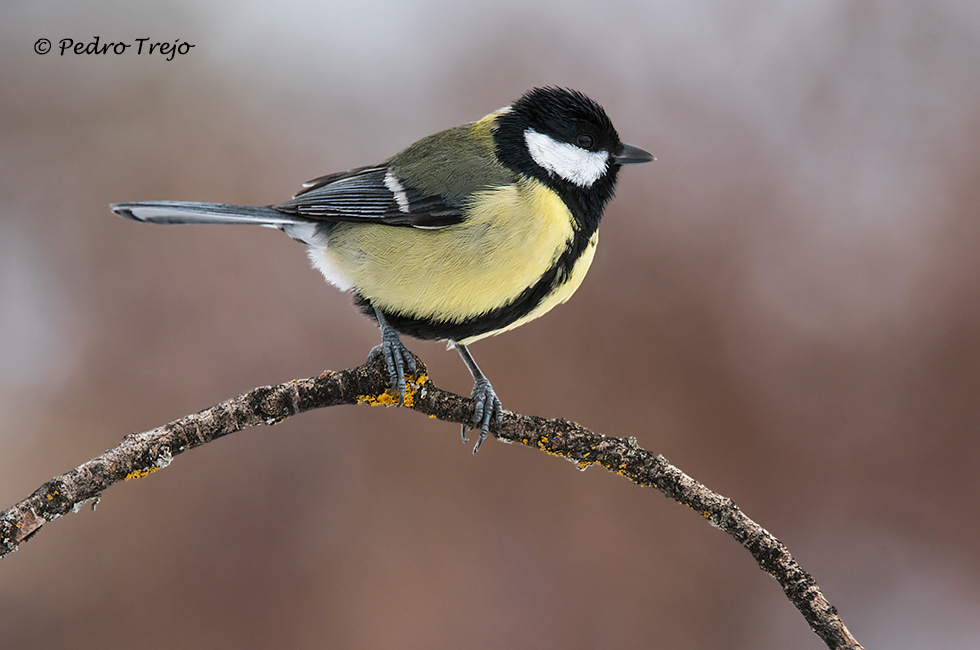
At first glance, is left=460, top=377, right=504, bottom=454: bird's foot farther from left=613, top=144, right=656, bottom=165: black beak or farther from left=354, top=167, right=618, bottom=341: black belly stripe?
left=613, top=144, right=656, bottom=165: black beak

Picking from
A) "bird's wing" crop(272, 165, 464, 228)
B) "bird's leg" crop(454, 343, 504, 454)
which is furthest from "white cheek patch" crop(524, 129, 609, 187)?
"bird's leg" crop(454, 343, 504, 454)

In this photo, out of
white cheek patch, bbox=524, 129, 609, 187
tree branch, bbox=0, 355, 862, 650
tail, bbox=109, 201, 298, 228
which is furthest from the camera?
white cheek patch, bbox=524, 129, 609, 187

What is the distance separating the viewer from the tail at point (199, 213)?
1.02 m

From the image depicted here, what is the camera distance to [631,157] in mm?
1283

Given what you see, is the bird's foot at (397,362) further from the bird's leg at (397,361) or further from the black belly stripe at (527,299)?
the black belly stripe at (527,299)

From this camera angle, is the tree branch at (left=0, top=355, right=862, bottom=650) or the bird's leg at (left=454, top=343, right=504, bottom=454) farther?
the bird's leg at (left=454, top=343, right=504, bottom=454)

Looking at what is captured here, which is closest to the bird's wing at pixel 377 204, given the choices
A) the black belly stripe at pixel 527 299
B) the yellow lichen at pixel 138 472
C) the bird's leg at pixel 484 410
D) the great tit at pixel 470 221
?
the great tit at pixel 470 221

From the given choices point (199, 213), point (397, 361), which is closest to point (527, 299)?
point (397, 361)

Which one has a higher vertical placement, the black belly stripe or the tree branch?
the black belly stripe

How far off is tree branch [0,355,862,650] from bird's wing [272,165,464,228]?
29 cm

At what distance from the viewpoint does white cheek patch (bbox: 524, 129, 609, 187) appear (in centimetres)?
127

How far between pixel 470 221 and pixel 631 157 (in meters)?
0.32

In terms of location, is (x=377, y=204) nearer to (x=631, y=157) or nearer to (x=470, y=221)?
(x=470, y=221)

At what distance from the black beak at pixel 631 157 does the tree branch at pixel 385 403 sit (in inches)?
20.0
